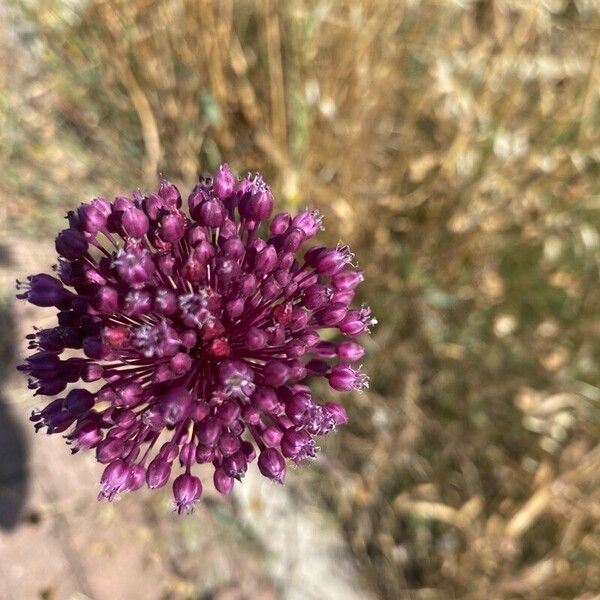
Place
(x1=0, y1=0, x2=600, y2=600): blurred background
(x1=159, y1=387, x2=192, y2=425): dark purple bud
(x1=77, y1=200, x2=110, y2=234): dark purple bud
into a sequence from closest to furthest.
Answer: (x1=159, y1=387, x2=192, y2=425): dark purple bud < (x1=77, y1=200, x2=110, y2=234): dark purple bud < (x1=0, y1=0, x2=600, y2=600): blurred background

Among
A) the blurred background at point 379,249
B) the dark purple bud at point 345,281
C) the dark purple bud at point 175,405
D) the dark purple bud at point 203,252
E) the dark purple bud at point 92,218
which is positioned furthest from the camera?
the blurred background at point 379,249

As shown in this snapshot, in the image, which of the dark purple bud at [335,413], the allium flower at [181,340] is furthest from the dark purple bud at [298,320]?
the dark purple bud at [335,413]

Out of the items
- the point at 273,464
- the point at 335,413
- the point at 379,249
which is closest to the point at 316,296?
the point at 335,413

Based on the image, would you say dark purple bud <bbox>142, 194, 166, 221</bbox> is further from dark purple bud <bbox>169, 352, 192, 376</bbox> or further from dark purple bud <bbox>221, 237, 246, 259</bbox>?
dark purple bud <bbox>169, 352, 192, 376</bbox>

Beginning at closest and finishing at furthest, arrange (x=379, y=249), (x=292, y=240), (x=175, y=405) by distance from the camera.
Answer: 1. (x=175, y=405)
2. (x=292, y=240)
3. (x=379, y=249)

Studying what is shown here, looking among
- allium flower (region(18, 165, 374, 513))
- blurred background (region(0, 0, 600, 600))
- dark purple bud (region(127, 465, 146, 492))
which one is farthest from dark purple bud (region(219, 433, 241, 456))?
blurred background (region(0, 0, 600, 600))

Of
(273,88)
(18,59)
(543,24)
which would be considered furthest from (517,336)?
(18,59)

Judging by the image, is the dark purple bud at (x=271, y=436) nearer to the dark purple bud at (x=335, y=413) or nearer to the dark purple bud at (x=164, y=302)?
the dark purple bud at (x=335, y=413)

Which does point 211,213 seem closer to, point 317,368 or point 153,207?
point 153,207
